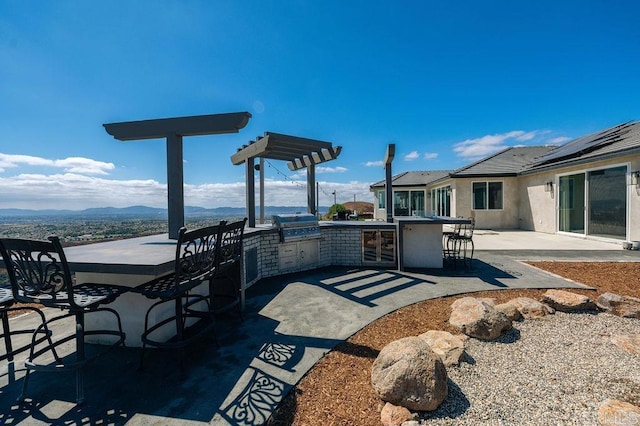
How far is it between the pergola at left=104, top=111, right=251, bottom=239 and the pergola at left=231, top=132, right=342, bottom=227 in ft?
4.72

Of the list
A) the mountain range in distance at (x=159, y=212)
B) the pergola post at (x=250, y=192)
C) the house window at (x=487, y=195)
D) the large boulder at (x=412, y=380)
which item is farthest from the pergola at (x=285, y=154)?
the house window at (x=487, y=195)

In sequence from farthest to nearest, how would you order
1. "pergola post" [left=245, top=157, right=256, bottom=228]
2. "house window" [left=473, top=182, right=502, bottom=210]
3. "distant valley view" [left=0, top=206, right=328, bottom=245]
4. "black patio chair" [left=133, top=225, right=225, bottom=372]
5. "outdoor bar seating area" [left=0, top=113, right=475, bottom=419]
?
"house window" [left=473, top=182, right=502, bottom=210] < "pergola post" [left=245, top=157, right=256, bottom=228] < "distant valley view" [left=0, top=206, right=328, bottom=245] < "black patio chair" [left=133, top=225, right=225, bottom=372] < "outdoor bar seating area" [left=0, top=113, right=475, bottom=419]

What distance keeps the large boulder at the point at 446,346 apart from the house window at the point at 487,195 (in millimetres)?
13203

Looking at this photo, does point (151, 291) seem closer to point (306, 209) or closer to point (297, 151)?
point (297, 151)

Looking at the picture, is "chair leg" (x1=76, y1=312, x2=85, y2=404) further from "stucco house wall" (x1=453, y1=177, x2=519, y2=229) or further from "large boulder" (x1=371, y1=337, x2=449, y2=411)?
"stucco house wall" (x1=453, y1=177, x2=519, y2=229)

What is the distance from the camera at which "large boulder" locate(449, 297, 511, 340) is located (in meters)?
2.99

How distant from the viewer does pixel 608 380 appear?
2.22 m

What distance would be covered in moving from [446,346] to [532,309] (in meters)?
1.93

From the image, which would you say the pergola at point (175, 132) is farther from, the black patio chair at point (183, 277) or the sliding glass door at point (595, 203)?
the sliding glass door at point (595, 203)

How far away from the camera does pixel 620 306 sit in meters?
3.61

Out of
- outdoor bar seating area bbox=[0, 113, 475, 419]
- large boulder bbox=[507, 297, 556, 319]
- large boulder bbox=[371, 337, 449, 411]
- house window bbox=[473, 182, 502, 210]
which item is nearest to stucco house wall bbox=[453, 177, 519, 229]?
house window bbox=[473, 182, 502, 210]

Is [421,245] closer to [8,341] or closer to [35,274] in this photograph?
[35,274]

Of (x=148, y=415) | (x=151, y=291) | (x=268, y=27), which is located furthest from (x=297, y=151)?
(x=148, y=415)

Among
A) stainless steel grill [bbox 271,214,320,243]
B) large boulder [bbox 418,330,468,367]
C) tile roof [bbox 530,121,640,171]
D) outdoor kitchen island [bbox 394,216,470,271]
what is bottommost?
large boulder [bbox 418,330,468,367]
